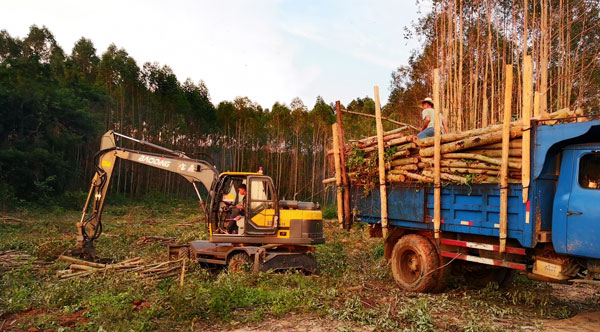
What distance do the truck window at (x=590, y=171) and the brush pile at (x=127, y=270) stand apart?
753 cm

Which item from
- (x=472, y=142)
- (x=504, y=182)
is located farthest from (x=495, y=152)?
(x=504, y=182)

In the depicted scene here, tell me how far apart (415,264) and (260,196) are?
3553 mm

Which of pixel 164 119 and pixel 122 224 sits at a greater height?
pixel 164 119

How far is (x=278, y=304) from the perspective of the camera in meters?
7.39

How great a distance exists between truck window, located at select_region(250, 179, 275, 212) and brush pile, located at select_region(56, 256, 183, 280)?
2050 millimetres

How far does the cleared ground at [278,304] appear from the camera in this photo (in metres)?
6.60

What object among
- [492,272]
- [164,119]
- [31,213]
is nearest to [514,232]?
[492,272]

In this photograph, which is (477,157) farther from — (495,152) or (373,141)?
(373,141)

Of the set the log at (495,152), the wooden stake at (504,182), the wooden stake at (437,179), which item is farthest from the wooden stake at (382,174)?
the wooden stake at (504,182)

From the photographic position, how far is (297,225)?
10539 mm

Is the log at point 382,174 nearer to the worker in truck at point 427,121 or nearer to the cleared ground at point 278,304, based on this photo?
the worker in truck at point 427,121

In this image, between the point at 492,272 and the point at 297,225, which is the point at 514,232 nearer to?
the point at 492,272

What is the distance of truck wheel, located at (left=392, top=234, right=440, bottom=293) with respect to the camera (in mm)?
8562

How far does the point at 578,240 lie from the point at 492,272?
2.88m
